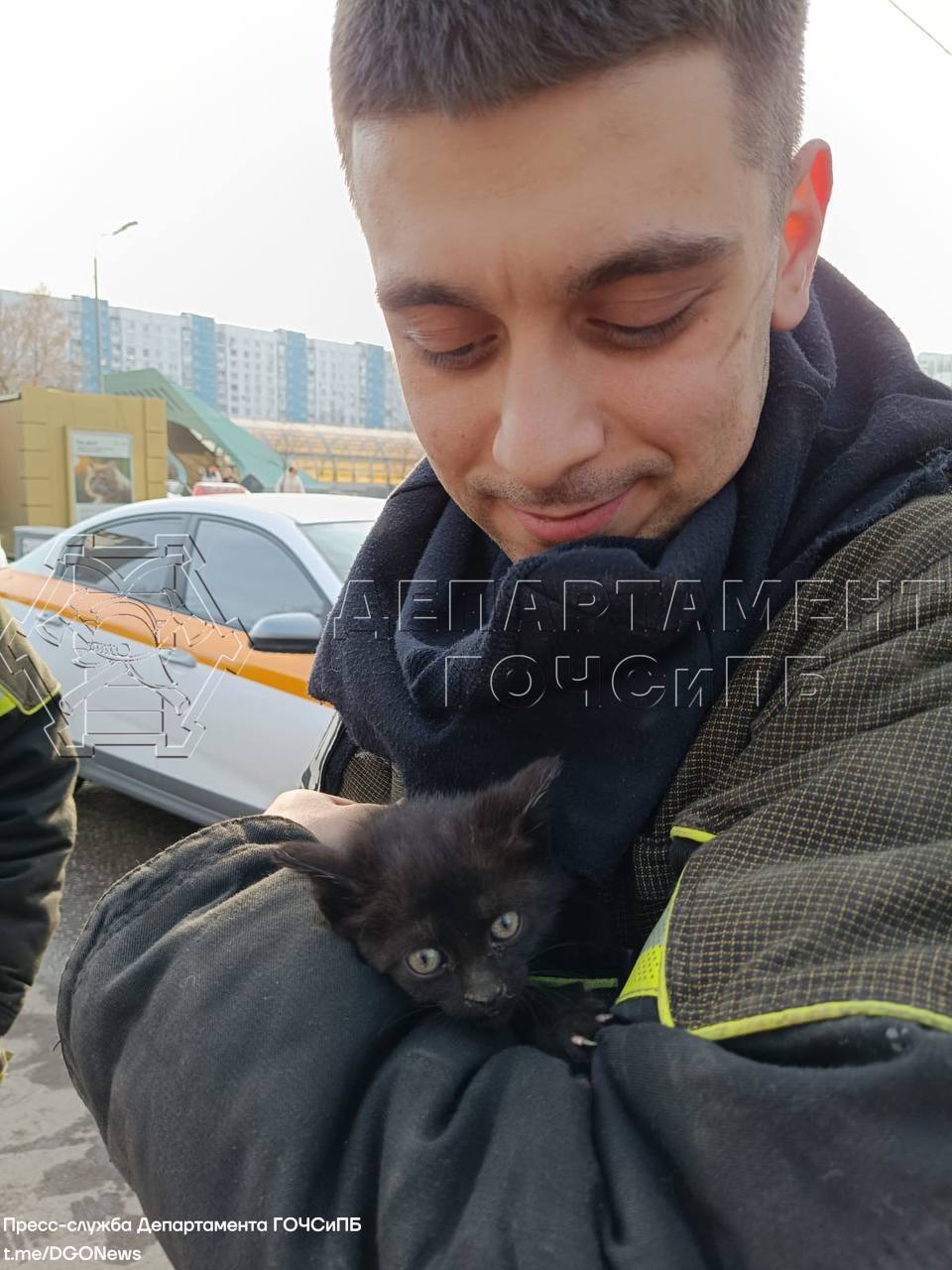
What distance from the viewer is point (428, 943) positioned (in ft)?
5.13

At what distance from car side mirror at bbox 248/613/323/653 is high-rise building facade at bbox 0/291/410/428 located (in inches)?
2432

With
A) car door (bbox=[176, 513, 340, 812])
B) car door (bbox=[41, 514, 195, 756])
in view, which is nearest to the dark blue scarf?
car door (bbox=[176, 513, 340, 812])

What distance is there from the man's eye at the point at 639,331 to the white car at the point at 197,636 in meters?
3.31

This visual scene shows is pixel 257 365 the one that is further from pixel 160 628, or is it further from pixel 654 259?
pixel 654 259

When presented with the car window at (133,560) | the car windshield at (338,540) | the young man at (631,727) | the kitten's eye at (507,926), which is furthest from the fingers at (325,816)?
the car window at (133,560)

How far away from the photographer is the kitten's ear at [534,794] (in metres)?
1.26

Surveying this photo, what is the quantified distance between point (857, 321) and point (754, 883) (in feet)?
3.39

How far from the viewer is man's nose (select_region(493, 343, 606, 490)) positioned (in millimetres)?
1064

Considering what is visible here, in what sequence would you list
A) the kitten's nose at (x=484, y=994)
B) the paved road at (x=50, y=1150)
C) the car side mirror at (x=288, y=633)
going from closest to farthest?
the kitten's nose at (x=484, y=994), the paved road at (x=50, y=1150), the car side mirror at (x=288, y=633)

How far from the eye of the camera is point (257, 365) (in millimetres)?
71000

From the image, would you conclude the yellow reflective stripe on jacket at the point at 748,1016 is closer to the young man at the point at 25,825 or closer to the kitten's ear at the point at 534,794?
the kitten's ear at the point at 534,794

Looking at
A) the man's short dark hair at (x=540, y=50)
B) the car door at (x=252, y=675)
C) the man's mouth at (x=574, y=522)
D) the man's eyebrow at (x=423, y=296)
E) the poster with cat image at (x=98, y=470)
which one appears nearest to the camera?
the man's short dark hair at (x=540, y=50)

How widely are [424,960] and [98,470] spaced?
22.5 metres

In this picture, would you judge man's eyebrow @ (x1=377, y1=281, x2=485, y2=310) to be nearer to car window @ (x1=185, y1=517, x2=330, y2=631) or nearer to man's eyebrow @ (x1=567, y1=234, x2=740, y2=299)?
man's eyebrow @ (x1=567, y1=234, x2=740, y2=299)
